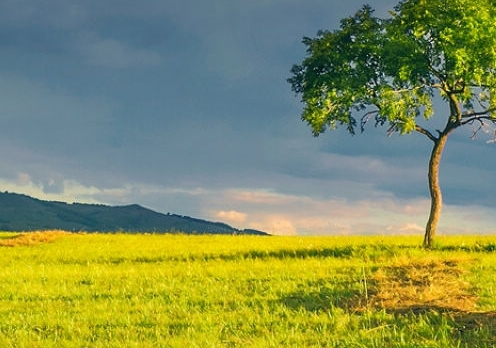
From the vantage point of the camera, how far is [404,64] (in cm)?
3500

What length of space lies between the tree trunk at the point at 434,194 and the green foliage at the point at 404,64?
4.61 feet

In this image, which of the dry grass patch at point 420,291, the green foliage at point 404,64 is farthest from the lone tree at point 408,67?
the dry grass patch at point 420,291

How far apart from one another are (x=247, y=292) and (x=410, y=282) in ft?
14.5

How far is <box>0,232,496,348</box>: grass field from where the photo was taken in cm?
1163

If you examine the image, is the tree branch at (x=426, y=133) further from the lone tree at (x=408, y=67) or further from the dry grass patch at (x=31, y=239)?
the dry grass patch at (x=31, y=239)

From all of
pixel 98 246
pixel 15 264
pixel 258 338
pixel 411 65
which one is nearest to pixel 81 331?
pixel 258 338

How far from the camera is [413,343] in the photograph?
1044 cm

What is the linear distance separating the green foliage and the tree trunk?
1.40m

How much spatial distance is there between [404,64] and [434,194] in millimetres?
7321

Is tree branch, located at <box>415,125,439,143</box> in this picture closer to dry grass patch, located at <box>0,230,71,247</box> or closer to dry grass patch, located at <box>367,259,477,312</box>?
dry grass patch, located at <box>367,259,477,312</box>

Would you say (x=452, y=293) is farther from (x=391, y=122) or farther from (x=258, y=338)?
(x=391, y=122)

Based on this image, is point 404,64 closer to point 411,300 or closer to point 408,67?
point 408,67

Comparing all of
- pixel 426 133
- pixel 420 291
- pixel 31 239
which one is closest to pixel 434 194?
pixel 426 133

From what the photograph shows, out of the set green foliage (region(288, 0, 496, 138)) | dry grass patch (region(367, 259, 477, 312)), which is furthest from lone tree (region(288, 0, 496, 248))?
dry grass patch (region(367, 259, 477, 312))
